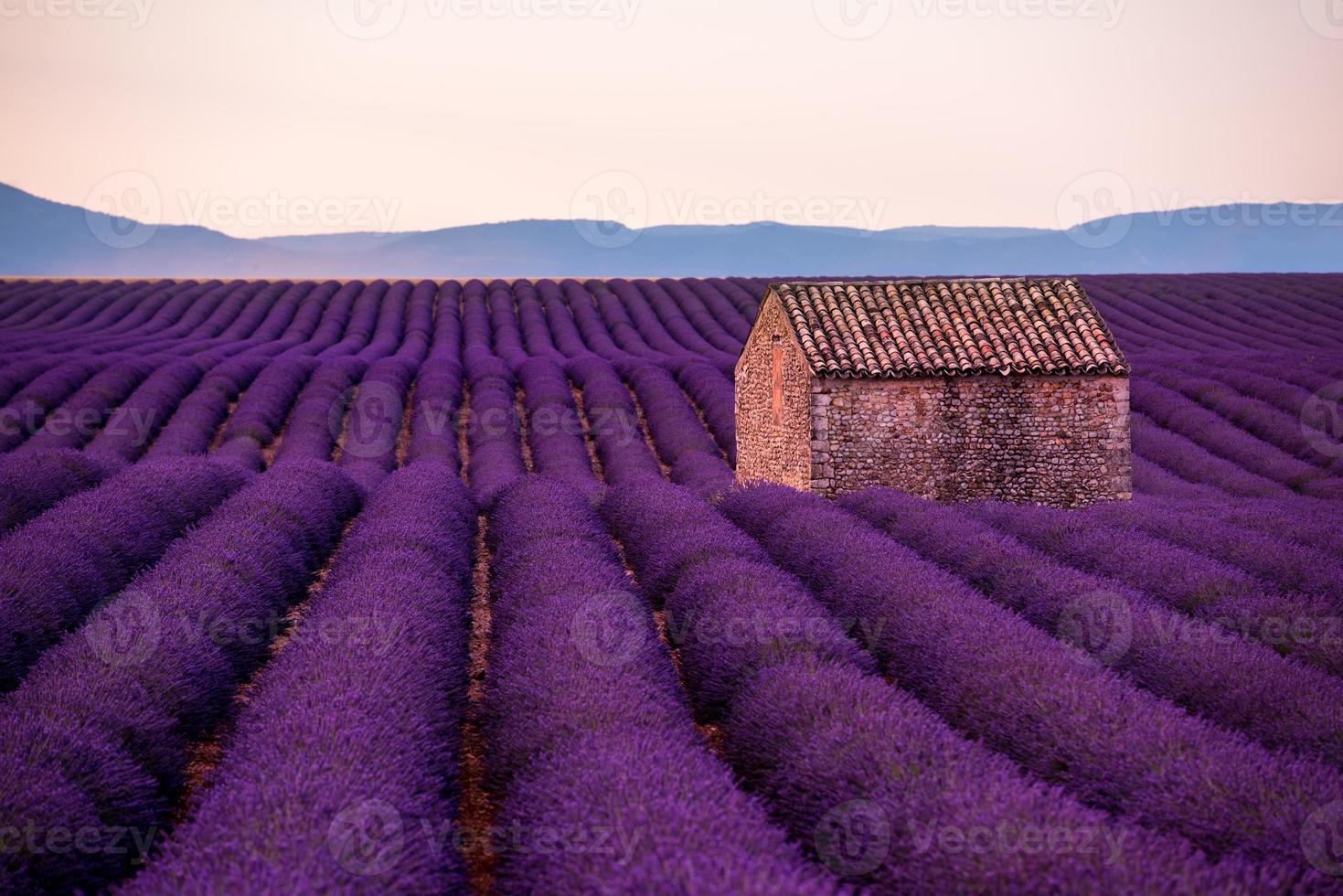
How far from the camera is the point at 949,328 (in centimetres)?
1512

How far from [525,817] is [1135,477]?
56.9 ft

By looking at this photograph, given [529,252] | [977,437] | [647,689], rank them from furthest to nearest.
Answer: [529,252] < [977,437] < [647,689]

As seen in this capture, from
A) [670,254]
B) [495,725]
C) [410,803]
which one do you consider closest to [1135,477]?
[495,725]

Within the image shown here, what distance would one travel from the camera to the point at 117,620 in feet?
20.4

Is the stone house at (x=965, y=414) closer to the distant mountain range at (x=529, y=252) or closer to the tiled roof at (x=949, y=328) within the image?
the tiled roof at (x=949, y=328)

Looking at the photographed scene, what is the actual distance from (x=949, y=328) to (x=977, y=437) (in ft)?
5.84

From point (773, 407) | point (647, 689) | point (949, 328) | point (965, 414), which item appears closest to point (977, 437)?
point (965, 414)

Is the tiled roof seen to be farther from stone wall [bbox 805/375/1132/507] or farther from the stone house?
stone wall [bbox 805/375/1132/507]

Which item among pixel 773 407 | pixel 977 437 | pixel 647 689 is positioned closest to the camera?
pixel 647 689

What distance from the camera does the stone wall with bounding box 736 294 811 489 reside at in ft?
47.5

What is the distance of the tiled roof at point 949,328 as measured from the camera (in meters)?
14.2

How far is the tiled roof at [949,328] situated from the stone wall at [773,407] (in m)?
0.41

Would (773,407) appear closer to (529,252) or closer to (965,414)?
(965,414)

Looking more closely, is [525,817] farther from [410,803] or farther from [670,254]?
[670,254]
